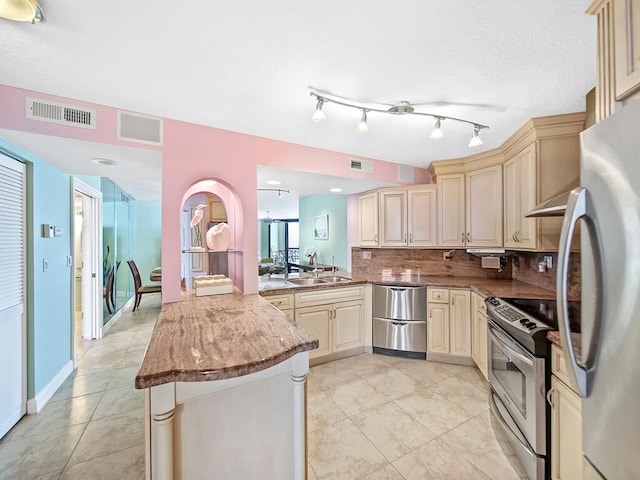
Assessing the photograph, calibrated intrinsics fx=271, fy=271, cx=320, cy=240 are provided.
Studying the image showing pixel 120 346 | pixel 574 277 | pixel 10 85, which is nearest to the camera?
pixel 10 85

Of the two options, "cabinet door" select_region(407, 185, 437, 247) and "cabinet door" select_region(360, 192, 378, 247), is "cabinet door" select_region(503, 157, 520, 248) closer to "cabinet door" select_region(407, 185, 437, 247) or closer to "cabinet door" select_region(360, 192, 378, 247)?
"cabinet door" select_region(407, 185, 437, 247)

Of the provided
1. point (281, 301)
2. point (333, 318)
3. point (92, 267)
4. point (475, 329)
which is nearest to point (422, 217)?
point (475, 329)

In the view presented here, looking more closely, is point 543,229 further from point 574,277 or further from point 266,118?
point 266,118

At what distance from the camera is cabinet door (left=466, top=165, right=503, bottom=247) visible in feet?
9.74

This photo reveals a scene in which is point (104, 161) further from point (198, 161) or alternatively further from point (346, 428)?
point (346, 428)

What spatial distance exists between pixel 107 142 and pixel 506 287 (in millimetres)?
3837

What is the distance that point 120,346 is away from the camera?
364cm

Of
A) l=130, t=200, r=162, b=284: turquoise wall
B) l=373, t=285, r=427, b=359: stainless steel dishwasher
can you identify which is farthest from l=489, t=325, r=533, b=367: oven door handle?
l=130, t=200, r=162, b=284: turquoise wall

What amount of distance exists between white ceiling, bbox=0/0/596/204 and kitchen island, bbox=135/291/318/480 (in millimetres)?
1526

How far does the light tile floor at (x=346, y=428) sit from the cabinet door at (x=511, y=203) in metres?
1.48

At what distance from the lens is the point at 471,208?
3.23 metres

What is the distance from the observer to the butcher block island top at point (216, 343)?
1046 mm

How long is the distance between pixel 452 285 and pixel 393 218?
1.12 m

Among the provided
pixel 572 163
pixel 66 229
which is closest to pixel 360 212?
pixel 572 163
